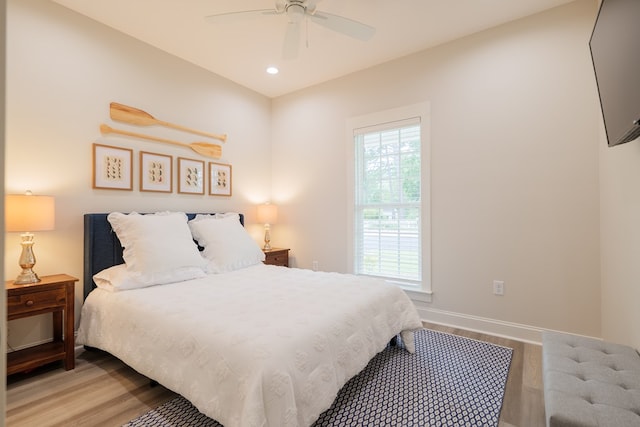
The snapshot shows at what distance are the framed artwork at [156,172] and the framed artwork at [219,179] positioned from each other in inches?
19.3

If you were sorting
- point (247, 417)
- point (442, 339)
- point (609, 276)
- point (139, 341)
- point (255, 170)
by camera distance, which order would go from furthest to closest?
point (255, 170)
point (442, 339)
point (609, 276)
point (139, 341)
point (247, 417)

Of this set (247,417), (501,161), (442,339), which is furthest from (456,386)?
(501,161)

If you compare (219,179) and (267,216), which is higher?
(219,179)

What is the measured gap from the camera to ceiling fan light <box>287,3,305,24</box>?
217 centimetres

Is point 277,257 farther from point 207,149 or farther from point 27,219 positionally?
point 27,219

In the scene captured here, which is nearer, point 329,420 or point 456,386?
point 329,420

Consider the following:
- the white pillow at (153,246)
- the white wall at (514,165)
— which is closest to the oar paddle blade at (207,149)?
the white pillow at (153,246)

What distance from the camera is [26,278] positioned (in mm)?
2137

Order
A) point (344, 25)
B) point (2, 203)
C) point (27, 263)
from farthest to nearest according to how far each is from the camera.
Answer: point (344, 25), point (27, 263), point (2, 203)

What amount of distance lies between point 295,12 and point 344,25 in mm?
369

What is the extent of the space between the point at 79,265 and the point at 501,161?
3.86m

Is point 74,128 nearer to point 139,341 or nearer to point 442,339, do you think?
point 139,341

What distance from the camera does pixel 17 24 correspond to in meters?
2.30

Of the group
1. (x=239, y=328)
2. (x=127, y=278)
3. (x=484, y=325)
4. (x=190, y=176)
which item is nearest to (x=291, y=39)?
(x=190, y=176)
